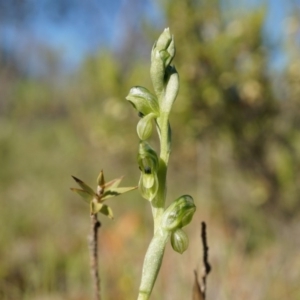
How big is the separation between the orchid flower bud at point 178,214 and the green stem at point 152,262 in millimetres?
13

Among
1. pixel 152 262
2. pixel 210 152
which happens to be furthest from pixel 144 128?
pixel 210 152

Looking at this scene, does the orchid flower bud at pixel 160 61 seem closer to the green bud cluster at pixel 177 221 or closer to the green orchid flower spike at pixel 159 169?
the green orchid flower spike at pixel 159 169

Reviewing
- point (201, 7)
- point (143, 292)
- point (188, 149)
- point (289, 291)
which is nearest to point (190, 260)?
point (289, 291)

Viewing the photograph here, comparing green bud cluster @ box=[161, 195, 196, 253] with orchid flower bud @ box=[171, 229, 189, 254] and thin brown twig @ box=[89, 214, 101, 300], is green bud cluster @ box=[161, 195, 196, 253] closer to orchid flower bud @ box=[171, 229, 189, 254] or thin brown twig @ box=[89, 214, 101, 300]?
orchid flower bud @ box=[171, 229, 189, 254]

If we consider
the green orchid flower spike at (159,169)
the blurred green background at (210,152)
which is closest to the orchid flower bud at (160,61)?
the green orchid flower spike at (159,169)

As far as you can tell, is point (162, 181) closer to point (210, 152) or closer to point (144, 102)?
point (144, 102)

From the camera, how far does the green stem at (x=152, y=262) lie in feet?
1.85

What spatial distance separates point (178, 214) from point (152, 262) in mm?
62

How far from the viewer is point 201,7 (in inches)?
117

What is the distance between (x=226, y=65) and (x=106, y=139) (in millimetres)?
1159

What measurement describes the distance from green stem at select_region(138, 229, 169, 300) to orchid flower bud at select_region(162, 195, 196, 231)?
1 cm

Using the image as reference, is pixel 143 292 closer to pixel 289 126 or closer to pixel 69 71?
pixel 289 126

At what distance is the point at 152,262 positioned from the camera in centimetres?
56

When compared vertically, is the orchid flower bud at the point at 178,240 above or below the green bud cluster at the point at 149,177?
below
